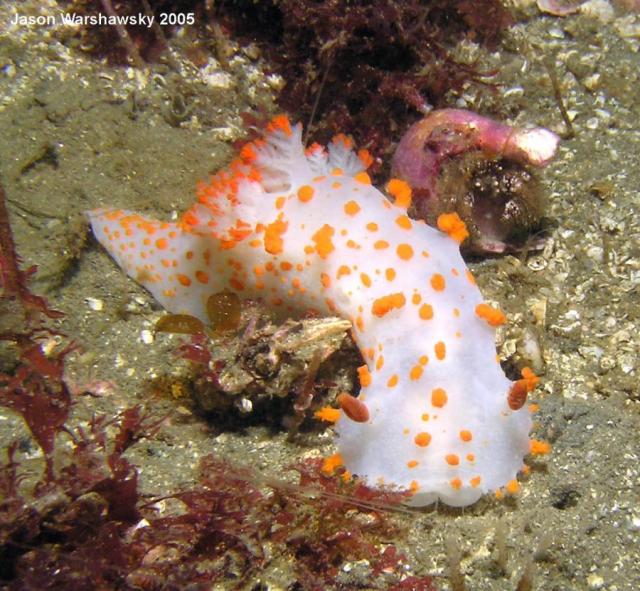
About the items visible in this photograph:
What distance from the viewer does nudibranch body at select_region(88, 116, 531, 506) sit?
2.62m

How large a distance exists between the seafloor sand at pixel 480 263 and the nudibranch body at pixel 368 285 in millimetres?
268

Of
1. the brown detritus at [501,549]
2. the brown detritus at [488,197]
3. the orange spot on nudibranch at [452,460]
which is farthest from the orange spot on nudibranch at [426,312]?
the brown detritus at [488,197]

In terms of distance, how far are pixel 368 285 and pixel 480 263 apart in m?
1.20

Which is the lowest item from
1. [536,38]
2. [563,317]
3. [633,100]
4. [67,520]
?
[67,520]

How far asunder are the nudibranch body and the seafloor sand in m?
0.27

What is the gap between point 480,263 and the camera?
3.88m

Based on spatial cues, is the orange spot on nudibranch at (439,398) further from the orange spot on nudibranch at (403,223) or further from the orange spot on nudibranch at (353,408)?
the orange spot on nudibranch at (403,223)

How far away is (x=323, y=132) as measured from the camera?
4.53 meters

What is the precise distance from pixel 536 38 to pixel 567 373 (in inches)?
124

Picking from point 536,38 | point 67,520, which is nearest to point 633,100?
point 536,38

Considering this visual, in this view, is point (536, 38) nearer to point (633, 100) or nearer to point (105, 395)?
point (633, 100)

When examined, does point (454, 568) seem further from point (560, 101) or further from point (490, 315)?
point (560, 101)

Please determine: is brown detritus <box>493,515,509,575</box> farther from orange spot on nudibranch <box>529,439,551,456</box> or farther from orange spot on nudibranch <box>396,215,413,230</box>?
orange spot on nudibranch <box>396,215,413,230</box>

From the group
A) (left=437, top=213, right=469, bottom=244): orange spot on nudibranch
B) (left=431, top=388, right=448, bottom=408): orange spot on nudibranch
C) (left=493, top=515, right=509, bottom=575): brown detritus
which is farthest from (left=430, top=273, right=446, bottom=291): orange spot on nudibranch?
(left=493, top=515, right=509, bottom=575): brown detritus
